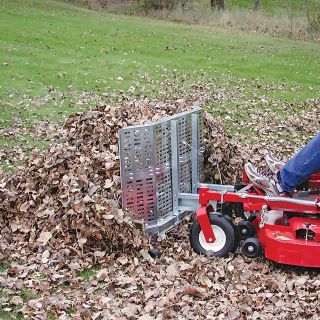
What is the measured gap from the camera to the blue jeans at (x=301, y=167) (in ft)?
21.1

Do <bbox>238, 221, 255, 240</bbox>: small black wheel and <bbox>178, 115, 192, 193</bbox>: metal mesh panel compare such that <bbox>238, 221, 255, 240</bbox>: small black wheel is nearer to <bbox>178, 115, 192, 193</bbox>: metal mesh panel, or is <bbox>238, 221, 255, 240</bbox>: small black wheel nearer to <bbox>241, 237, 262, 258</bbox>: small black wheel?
<bbox>241, 237, 262, 258</bbox>: small black wheel

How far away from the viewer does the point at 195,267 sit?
6508 mm

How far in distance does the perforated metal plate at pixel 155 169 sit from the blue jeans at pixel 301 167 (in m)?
1.31

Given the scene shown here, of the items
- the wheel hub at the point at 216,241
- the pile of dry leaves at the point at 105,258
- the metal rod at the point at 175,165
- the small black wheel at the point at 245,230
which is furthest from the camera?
the metal rod at the point at 175,165

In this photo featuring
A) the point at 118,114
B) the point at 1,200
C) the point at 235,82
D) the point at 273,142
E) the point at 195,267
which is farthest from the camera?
the point at 235,82

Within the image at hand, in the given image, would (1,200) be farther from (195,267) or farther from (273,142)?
(273,142)

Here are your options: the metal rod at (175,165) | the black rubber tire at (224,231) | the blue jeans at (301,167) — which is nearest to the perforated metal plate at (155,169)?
the metal rod at (175,165)

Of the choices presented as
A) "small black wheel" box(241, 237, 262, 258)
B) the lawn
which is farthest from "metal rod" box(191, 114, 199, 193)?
the lawn

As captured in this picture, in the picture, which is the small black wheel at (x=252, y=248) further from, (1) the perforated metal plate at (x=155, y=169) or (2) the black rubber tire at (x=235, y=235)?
(1) the perforated metal plate at (x=155, y=169)

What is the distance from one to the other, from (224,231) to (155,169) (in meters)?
1.05

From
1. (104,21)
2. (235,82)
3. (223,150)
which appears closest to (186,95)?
(235,82)

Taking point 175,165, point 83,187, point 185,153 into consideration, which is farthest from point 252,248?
point 83,187

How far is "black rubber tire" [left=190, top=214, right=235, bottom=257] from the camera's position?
6820mm

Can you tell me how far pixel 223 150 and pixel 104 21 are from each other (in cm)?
1979
